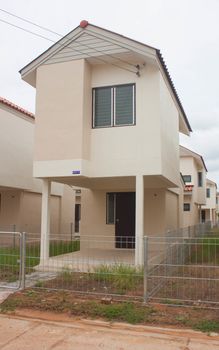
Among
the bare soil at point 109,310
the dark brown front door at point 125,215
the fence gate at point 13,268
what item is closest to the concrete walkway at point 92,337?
the bare soil at point 109,310

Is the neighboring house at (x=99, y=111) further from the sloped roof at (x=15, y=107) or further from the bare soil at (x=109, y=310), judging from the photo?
the sloped roof at (x=15, y=107)

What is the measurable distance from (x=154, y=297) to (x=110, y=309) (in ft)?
3.75

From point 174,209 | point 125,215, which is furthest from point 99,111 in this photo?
point 174,209

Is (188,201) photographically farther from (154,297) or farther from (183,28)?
(154,297)

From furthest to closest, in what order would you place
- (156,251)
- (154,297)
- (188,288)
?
(156,251) < (188,288) < (154,297)

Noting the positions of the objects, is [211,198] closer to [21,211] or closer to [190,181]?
[190,181]

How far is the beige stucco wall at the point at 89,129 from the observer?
10.6 m

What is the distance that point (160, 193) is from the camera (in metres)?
15.0

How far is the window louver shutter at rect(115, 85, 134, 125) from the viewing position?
10984mm

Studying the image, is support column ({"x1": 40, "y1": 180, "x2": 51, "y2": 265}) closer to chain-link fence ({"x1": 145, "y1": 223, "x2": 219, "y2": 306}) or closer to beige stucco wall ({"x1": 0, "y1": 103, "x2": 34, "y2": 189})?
chain-link fence ({"x1": 145, "y1": 223, "x2": 219, "y2": 306})

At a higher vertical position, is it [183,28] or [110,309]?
[183,28]

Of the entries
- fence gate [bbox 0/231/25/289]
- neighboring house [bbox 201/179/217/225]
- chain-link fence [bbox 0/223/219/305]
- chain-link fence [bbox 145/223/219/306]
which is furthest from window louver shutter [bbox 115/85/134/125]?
neighboring house [bbox 201/179/217/225]

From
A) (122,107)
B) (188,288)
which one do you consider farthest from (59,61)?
(188,288)

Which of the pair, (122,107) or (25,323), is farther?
(122,107)
